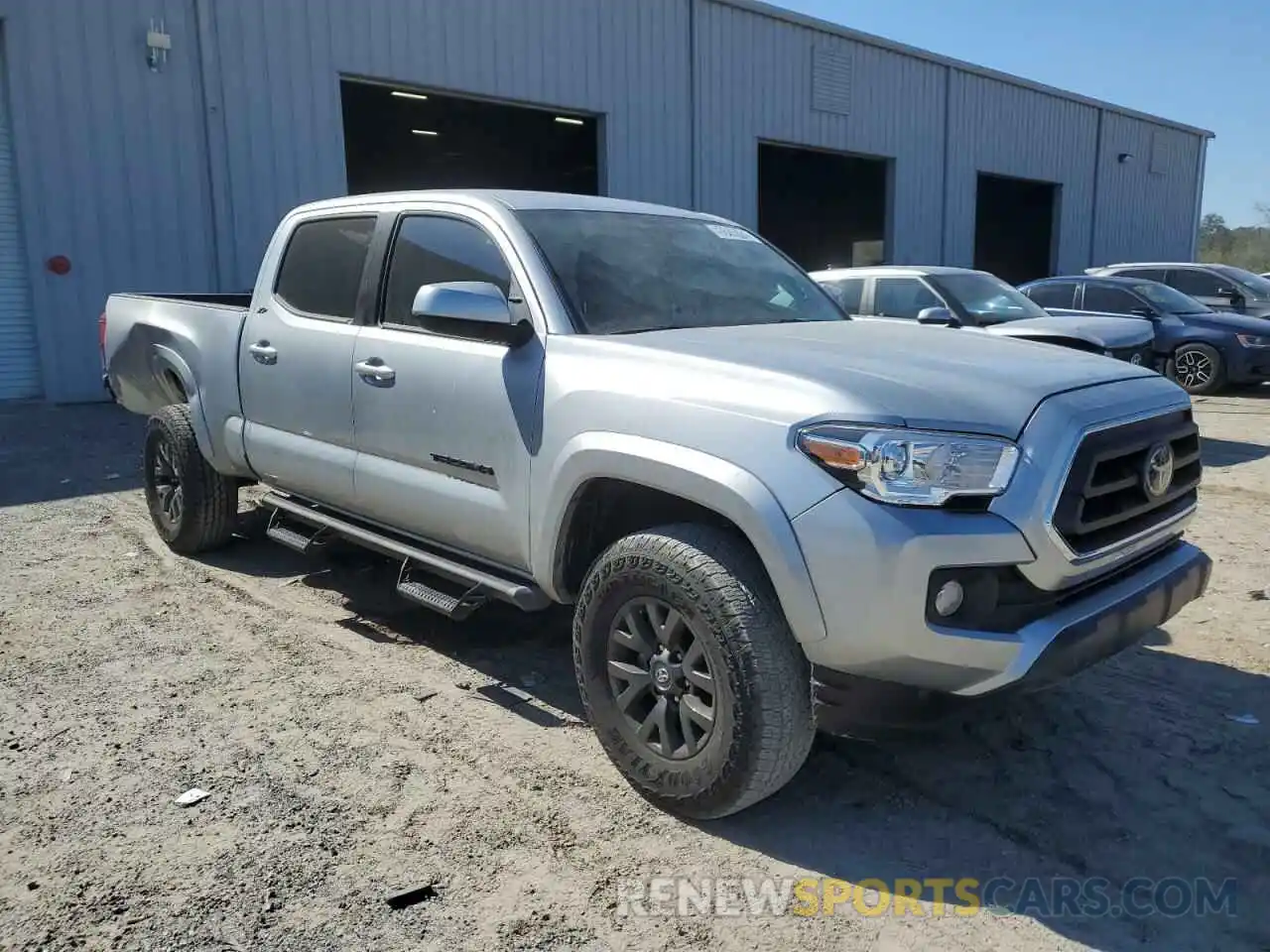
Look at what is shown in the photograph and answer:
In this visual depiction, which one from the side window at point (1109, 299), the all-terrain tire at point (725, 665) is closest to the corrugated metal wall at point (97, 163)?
the all-terrain tire at point (725, 665)

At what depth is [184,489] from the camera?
575 centimetres

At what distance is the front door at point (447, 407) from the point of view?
3576 millimetres

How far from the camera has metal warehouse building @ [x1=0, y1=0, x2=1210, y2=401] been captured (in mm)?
11281

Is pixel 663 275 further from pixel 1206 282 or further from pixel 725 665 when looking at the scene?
pixel 1206 282

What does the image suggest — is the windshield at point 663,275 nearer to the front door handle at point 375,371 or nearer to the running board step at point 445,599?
the front door handle at point 375,371

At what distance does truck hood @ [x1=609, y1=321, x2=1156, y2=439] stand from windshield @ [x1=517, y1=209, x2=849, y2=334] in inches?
9.3

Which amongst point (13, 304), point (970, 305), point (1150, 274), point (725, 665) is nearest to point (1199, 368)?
point (1150, 274)

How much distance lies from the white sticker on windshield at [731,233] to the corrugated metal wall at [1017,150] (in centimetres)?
1948

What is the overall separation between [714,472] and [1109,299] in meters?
11.7

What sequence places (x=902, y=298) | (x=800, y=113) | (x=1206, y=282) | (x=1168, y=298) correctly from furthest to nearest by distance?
(x=800, y=113) → (x=1206, y=282) → (x=1168, y=298) → (x=902, y=298)

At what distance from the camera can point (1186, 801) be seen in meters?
3.21

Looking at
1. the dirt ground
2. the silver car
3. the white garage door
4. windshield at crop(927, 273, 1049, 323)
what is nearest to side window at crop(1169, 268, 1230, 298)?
the silver car

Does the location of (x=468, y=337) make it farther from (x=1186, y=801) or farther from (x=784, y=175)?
(x=784, y=175)

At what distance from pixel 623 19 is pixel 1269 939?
15.6 metres
